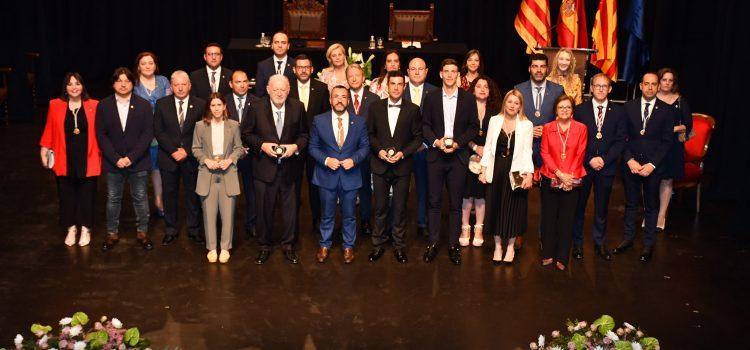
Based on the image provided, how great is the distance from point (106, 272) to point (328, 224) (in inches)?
67.4

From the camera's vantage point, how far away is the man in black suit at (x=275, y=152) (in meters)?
6.93

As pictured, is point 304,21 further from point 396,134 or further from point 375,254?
point 375,254

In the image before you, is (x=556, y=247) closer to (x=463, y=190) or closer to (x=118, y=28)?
(x=463, y=190)

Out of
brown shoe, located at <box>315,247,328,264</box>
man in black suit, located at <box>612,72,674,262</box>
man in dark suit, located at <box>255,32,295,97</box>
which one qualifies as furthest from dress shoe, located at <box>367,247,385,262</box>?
man in black suit, located at <box>612,72,674,262</box>

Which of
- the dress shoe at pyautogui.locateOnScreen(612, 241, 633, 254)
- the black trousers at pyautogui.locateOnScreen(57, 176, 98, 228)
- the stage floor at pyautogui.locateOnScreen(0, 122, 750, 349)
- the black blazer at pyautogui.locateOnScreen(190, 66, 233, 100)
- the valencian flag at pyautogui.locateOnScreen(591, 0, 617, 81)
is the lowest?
the stage floor at pyautogui.locateOnScreen(0, 122, 750, 349)

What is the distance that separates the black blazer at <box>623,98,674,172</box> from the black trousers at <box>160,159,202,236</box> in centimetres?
350

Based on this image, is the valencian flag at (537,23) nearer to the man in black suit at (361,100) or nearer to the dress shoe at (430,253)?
the man in black suit at (361,100)

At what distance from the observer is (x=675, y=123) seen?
7531 millimetres

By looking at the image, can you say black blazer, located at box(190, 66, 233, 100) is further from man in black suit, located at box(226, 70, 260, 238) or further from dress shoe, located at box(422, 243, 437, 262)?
dress shoe, located at box(422, 243, 437, 262)

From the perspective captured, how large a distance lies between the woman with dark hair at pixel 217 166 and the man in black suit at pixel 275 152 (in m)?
0.15

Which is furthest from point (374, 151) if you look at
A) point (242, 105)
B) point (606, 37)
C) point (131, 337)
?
point (606, 37)

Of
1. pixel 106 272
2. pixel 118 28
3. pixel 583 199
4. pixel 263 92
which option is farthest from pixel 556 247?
pixel 118 28

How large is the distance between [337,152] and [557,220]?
1785 mm

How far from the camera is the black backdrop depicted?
11016 millimetres
